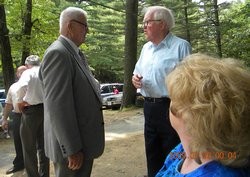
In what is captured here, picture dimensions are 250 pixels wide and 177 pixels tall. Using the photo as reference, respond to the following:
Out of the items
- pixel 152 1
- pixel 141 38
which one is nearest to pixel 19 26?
pixel 152 1

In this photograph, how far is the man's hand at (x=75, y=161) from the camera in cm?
306

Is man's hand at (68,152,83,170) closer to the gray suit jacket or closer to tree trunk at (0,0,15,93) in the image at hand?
the gray suit jacket

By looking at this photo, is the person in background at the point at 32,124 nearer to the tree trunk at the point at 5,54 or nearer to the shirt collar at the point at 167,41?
the shirt collar at the point at 167,41

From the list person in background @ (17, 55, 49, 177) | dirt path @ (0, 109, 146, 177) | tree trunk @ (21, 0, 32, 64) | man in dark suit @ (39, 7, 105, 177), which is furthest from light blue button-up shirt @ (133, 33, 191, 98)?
tree trunk @ (21, 0, 32, 64)

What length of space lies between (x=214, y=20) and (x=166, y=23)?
81.1 ft

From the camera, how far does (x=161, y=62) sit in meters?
3.85

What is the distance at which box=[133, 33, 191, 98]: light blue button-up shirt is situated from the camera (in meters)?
3.82

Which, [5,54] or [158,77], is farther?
[5,54]

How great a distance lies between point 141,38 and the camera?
1201 inches

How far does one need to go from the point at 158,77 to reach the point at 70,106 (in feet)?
3.65

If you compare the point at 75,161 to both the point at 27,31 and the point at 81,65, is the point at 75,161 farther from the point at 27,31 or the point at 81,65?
the point at 27,31

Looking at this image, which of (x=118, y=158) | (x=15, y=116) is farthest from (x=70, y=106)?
(x=118, y=158)

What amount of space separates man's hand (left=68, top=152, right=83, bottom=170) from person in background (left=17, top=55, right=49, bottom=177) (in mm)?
Answer: 2453

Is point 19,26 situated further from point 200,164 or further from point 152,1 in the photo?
point 200,164
